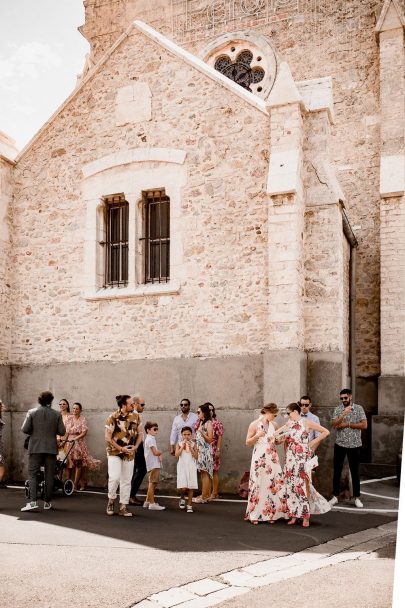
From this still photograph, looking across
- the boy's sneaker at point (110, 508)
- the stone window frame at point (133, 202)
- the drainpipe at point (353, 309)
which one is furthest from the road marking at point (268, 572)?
the drainpipe at point (353, 309)

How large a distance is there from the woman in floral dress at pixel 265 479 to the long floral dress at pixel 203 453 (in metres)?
1.57

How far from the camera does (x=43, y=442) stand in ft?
31.1

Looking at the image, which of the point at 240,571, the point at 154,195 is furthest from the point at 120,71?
the point at 240,571

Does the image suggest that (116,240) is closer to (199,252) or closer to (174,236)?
(174,236)

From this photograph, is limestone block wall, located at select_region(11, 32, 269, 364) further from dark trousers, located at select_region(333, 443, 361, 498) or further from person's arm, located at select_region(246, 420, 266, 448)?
person's arm, located at select_region(246, 420, 266, 448)

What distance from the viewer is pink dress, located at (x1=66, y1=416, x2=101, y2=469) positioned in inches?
465

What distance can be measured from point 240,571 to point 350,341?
934 cm

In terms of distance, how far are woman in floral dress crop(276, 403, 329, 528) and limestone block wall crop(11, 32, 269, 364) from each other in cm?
279

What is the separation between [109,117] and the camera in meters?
13.5

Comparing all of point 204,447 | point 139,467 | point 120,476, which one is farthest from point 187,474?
point 139,467

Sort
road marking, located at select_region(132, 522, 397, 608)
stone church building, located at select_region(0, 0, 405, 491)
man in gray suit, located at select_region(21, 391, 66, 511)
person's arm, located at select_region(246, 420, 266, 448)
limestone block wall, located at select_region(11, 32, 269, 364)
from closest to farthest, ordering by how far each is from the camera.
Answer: road marking, located at select_region(132, 522, 397, 608), person's arm, located at select_region(246, 420, 266, 448), man in gray suit, located at select_region(21, 391, 66, 511), stone church building, located at select_region(0, 0, 405, 491), limestone block wall, located at select_region(11, 32, 269, 364)

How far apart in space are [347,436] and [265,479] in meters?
2.14

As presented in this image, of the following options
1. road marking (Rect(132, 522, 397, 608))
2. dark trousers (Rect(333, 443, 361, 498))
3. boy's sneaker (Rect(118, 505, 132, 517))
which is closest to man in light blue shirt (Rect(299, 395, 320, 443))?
dark trousers (Rect(333, 443, 361, 498))

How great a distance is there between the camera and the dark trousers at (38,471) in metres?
9.43
